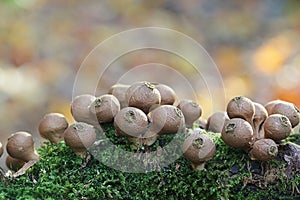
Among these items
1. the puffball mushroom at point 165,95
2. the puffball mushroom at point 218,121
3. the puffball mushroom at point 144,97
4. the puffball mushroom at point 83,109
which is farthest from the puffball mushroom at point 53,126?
the puffball mushroom at point 218,121

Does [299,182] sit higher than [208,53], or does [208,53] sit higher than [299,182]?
[208,53]

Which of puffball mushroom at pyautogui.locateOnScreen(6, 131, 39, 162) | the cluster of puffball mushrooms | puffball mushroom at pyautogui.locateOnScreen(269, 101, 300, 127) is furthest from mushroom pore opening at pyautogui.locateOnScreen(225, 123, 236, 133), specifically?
puffball mushroom at pyautogui.locateOnScreen(6, 131, 39, 162)

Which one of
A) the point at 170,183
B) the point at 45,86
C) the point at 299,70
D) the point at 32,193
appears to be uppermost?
the point at 299,70

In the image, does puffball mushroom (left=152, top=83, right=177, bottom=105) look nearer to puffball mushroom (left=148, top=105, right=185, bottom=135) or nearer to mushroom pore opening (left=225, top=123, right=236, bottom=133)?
puffball mushroom (left=148, top=105, right=185, bottom=135)

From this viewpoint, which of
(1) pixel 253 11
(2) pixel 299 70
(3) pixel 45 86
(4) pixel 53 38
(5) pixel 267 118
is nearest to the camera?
(5) pixel 267 118

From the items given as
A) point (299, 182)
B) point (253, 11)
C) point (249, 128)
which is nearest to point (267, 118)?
point (249, 128)

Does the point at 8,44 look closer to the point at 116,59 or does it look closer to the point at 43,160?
the point at 116,59
